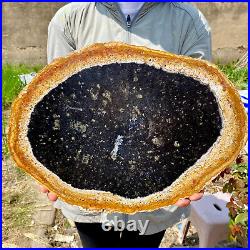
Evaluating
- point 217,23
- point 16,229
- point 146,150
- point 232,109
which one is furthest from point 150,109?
point 217,23

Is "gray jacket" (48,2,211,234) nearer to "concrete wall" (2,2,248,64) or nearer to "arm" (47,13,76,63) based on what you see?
"arm" (47,13,76,63)

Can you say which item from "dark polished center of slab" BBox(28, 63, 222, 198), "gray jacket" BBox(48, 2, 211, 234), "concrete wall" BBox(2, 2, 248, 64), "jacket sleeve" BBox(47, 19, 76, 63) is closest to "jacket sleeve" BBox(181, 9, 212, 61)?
"gray jacket" BBox(48, 2, 211, 234)

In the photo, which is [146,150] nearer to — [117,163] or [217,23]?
[117,163]

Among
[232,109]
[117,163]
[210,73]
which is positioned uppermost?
[210,73]

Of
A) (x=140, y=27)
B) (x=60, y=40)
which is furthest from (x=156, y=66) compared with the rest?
(x=60, y=40)

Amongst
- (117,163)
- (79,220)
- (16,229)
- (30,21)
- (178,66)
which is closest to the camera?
(178,66)
